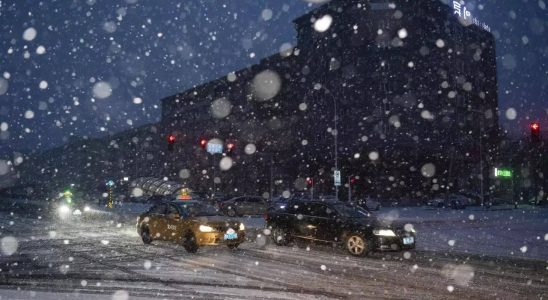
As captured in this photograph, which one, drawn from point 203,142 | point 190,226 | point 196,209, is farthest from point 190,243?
point 203,142

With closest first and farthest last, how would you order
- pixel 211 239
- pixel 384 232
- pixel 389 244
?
pixel 389 244
pixel 384 232
pixel 211 239

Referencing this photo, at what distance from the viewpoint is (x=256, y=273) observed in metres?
9.19

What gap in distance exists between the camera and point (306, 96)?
6066 centimetres

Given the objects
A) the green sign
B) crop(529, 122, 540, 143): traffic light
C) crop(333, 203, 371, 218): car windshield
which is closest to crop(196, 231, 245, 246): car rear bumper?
crop(333, 203, 371, 218): car windshield

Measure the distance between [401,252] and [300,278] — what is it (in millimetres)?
5047

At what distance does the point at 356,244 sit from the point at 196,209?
15.7 ft

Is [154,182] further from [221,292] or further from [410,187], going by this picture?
[221,292]

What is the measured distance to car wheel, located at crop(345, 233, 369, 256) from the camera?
1178 centimetres

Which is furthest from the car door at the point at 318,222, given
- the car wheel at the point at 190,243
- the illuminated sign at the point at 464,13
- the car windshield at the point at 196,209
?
the illuminated sign at the point at 464,13

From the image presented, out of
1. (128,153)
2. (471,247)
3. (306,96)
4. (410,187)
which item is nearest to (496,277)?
(471,247)

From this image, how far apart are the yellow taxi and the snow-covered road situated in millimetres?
336

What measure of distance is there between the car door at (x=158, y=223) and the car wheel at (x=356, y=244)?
17.6ft

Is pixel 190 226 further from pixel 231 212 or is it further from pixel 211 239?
pixel 231 212

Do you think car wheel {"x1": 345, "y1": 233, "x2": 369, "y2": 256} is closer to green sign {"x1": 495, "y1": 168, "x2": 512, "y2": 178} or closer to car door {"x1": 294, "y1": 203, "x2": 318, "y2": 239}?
car door {"x1": 294, "y1": 203, "x2": 318, "y2": 239}
